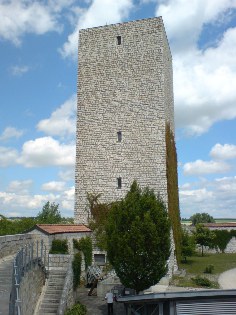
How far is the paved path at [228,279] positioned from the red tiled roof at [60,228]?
819cm

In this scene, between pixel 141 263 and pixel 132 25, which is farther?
pixel 132 25

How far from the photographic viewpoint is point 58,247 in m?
18.5

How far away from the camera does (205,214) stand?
3029 inches

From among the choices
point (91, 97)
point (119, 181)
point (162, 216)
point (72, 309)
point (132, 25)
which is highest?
point (132, 25)

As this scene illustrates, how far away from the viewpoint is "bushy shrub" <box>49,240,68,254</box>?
1842cm

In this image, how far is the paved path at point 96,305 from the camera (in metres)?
15.4

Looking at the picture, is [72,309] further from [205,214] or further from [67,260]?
[205,214]

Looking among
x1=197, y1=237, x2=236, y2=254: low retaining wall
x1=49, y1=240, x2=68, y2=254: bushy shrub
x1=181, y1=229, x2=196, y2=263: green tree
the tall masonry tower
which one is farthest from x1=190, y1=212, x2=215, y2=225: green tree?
x1=49, y1=240, x2=68, y2=254: bushy shrub

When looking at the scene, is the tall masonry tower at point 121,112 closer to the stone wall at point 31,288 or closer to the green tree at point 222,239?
the stone wall at point 31,288

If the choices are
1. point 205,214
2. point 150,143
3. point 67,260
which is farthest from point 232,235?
point 205,214

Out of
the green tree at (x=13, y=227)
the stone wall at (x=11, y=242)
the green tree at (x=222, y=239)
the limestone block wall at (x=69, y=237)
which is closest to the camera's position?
the stone wall at (x=11, y=242)

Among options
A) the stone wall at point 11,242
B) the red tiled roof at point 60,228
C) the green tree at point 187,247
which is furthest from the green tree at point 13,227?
the green tree at point 187,247

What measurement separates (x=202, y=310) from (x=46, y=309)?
7.10 metres

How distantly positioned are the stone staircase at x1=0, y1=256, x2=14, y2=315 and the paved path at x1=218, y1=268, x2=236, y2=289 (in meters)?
10.9
